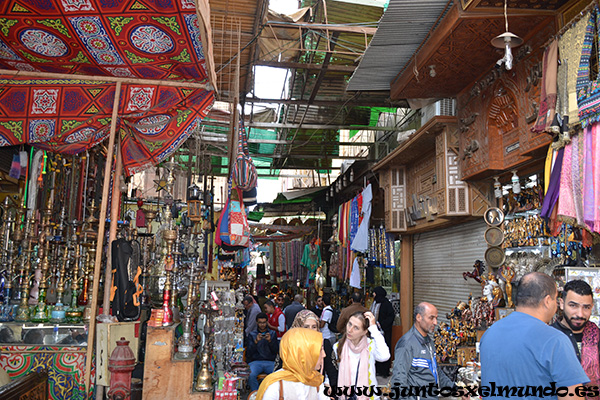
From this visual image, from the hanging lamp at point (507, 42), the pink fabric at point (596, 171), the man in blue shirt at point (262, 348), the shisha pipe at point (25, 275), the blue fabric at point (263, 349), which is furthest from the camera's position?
the blue fabric at point (263, 349)

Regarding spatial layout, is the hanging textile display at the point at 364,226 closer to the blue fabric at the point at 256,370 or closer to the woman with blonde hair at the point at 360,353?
the blue fabric at the point at 256,370

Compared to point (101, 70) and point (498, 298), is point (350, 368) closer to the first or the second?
point (498, 298)

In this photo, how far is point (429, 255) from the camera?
838 cm

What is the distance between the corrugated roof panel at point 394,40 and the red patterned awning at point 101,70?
210 cm

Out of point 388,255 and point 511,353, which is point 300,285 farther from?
point 511,353

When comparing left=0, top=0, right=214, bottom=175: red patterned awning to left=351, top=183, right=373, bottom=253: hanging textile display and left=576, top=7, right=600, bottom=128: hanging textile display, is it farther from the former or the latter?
left=351, top=183, right=373, bottom=253: hanging textile display

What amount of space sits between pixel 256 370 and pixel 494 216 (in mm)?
3534

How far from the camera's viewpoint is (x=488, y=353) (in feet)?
7.80

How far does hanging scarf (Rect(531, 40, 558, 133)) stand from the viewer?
13.0 feet

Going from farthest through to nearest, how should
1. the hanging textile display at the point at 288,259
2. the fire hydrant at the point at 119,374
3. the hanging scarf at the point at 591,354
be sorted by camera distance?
the hanging textile display at the point at 288,259
the fire hydrant at the point at 119,374
the hanging scarf at the point at 591,354

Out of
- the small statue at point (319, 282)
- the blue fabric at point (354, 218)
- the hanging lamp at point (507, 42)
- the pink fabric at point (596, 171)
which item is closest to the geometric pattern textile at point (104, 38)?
the hanging lamp at point (507, 42)

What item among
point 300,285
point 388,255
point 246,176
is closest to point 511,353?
point 246,176

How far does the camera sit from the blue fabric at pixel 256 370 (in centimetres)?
591

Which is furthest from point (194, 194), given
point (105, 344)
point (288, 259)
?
point (288, 259)
